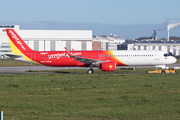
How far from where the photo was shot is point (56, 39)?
14750 cm

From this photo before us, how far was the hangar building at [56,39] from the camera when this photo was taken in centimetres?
14550

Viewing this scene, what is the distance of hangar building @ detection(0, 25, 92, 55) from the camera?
14550cm

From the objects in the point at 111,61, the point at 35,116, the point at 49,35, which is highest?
the point at 49,35

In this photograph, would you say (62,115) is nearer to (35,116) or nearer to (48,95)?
(35,116)

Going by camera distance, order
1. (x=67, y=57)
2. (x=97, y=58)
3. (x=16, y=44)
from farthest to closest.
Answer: (x=16, y=44)
(x=67, y=57)
(x=97, y=58)

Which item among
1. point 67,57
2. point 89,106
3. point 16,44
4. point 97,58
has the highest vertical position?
point 16,44

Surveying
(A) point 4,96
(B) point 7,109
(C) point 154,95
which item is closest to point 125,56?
(C) point 154,95

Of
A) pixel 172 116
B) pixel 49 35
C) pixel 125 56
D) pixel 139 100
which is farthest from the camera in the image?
pixel 49 35

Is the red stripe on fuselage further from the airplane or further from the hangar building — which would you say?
the hangar building

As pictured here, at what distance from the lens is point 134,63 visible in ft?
139

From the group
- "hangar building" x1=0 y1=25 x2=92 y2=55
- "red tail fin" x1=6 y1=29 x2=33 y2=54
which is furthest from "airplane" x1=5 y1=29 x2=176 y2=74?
"hangar building" x1=0 y1=25 x2=92 y2=55

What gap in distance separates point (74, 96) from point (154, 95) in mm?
5526

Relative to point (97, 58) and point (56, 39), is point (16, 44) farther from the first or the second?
point (56, 39)

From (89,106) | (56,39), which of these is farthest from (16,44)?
(56,39)
